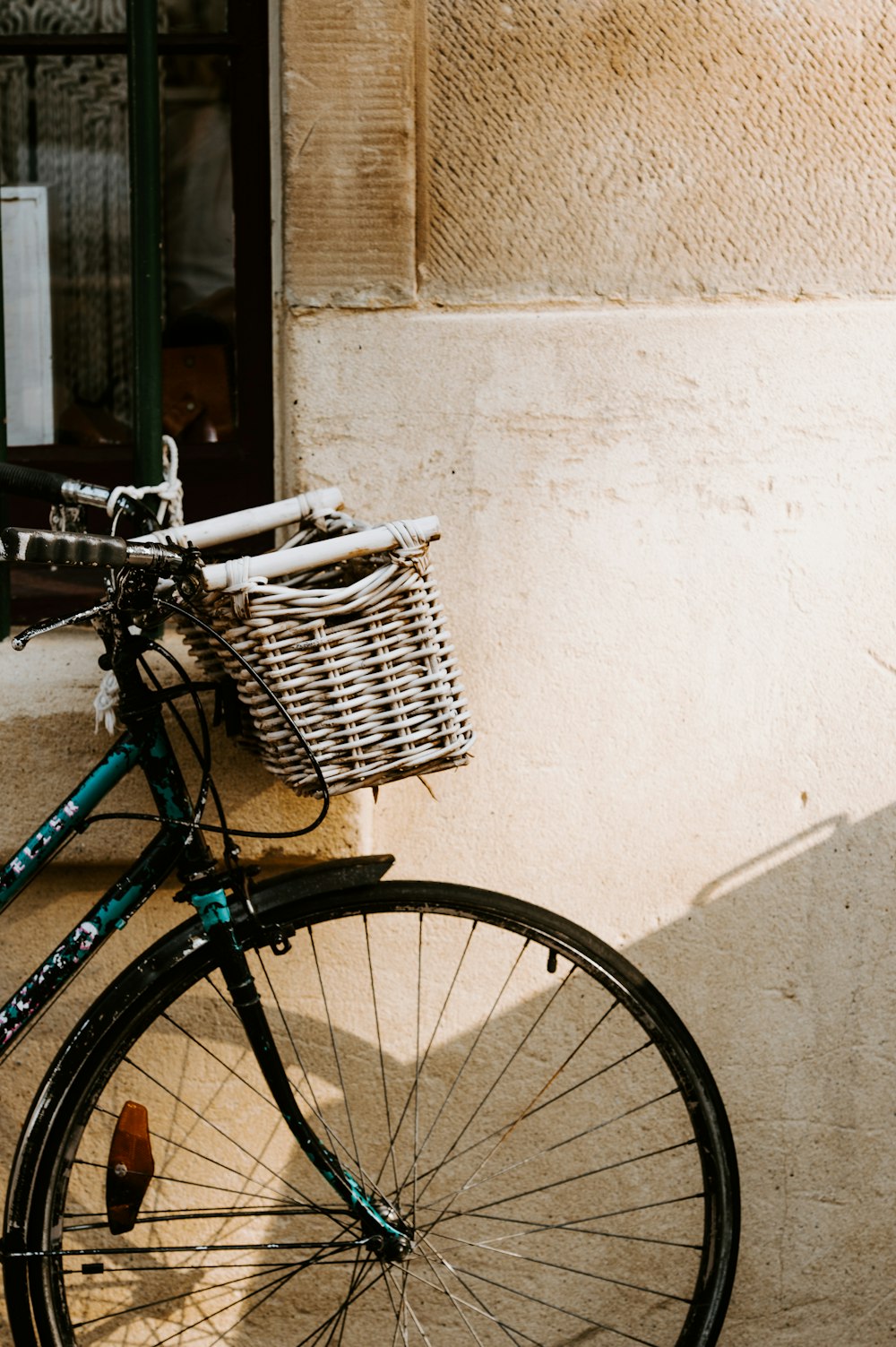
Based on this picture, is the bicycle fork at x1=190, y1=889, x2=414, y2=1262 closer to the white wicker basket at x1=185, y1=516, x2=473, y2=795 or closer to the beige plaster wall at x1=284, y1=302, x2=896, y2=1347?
the white wicker basket at x1=185, y1=516, x2=473, y2=795

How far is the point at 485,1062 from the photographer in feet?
8.18

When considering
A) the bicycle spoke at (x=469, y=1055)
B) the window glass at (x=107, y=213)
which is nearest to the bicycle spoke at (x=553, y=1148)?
the bicycle spoke at (x=469, y=1055)

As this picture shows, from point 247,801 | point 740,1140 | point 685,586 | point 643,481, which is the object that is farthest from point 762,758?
point 247,801

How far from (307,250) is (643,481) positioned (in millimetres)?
705

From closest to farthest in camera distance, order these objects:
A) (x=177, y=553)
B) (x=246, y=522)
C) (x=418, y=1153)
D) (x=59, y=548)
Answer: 1. (x=59, y=548)
2. (x=177, y=553)
3. (x=246, y=522)
4. (x=418, y=1153)

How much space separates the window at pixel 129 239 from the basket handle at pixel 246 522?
68 cm

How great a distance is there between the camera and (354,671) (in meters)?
1.83

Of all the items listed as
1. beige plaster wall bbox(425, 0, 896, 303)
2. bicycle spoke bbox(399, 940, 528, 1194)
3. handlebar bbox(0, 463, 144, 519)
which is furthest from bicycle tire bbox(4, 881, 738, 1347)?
beige plaster wall bbox(425, 0, 896, 303)

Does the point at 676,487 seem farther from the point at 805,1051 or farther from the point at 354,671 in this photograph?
the point at 805,1051

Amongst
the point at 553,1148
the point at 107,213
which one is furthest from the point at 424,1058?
the point at 107,213

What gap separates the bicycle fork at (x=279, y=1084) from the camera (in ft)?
6.44

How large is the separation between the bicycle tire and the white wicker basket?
66 centimetres

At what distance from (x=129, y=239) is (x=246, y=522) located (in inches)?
53.3

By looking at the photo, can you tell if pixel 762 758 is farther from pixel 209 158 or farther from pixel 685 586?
pixel 209 158
